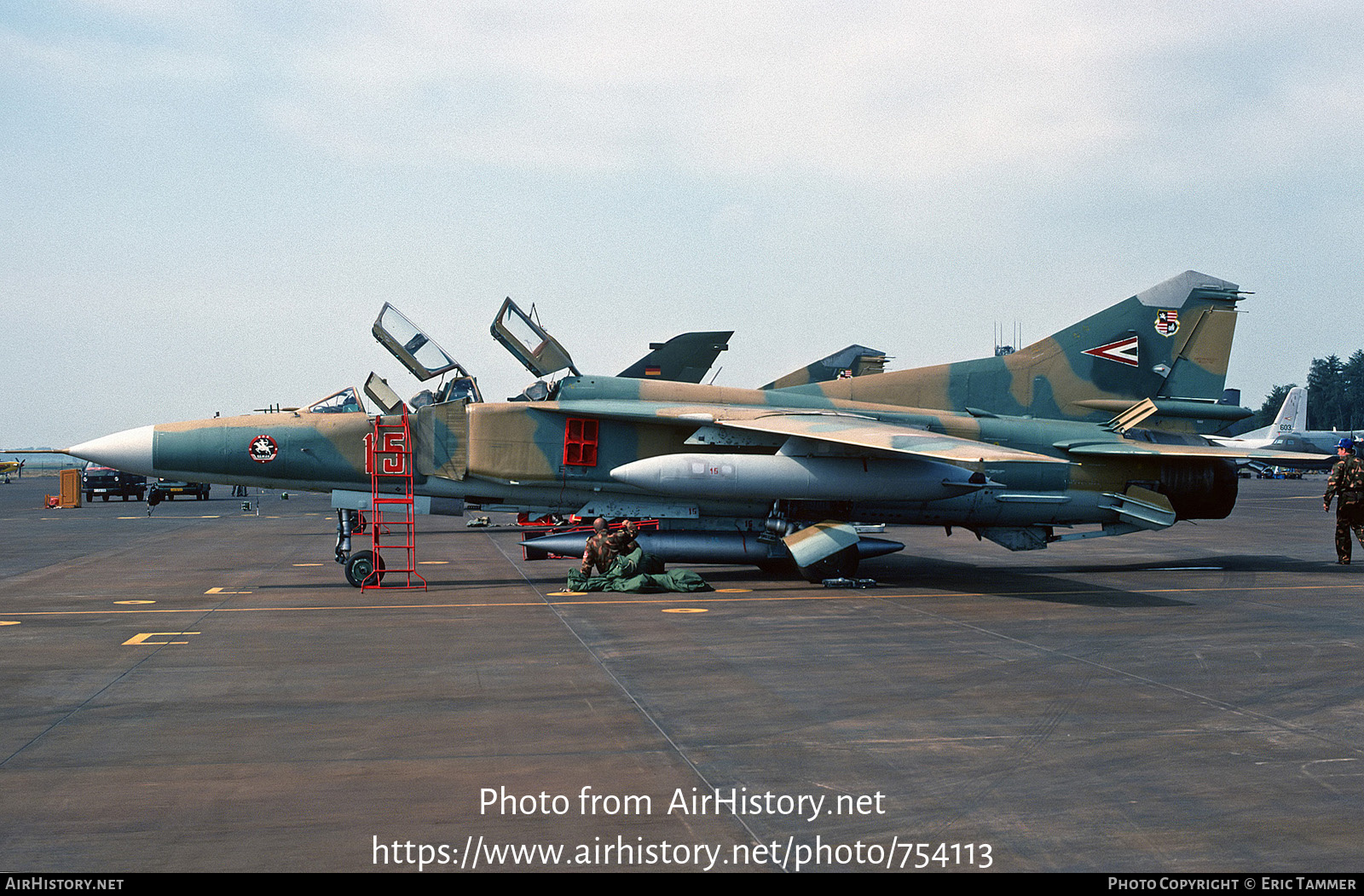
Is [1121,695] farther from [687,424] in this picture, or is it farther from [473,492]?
[473,492]

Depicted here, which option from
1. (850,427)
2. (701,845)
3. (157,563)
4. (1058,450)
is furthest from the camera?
(157,563)

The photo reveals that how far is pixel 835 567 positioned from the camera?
14758mm

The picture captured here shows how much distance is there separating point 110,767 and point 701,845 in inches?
134

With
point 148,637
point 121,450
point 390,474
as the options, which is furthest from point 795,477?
point 121,450

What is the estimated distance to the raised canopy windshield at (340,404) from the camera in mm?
14641

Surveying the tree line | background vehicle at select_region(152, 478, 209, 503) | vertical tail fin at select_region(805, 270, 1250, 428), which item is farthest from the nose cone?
the tree line

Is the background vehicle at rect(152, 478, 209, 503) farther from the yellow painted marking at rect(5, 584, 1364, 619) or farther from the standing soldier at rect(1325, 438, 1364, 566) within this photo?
the standing soldier at rect(1325, 438, 1364, 566)

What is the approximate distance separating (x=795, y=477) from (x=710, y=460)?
1.19 metres

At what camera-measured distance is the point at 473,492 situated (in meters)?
14.9

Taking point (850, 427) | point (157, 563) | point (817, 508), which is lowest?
point (157, 563)

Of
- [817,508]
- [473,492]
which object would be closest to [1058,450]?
[817,508]

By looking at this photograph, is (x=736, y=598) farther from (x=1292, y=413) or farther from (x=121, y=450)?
(x=1292, y=413)

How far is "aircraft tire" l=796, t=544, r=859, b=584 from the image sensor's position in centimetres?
1466

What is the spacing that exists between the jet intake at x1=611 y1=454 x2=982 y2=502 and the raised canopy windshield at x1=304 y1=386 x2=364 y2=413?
390 centimetres
